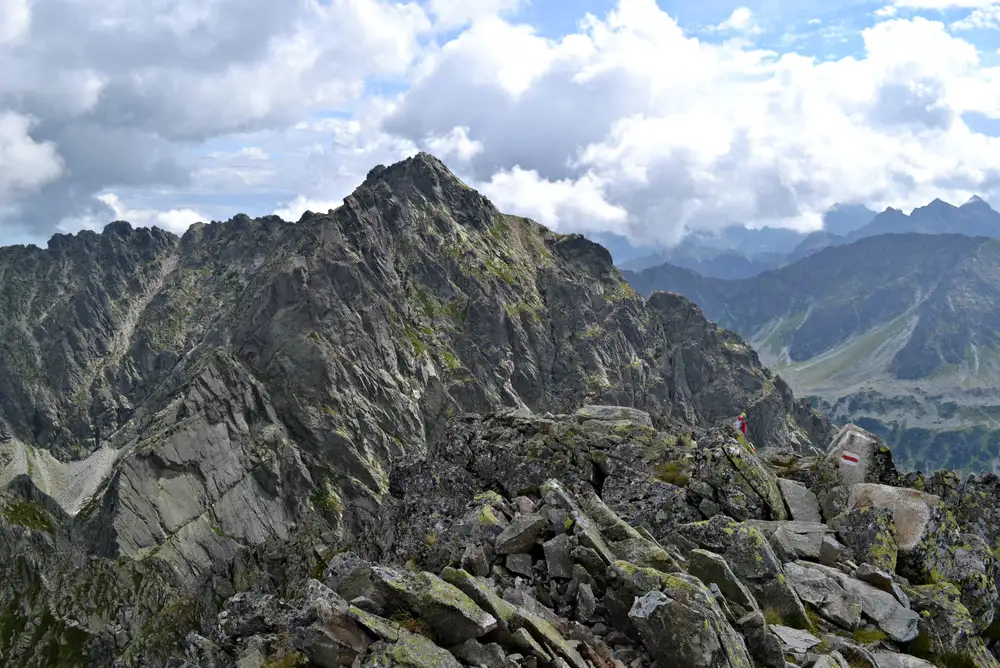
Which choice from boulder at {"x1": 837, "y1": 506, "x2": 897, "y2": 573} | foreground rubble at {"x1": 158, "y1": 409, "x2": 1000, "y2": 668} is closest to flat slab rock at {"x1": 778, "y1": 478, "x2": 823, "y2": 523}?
foreground rubble at {"x1": 158, "y1": 409, "x2": 1000, "y2": 668}

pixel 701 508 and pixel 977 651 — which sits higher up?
pixel 701 508

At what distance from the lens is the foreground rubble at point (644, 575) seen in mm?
17422

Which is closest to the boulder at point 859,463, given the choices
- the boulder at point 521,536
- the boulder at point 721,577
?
the boulder at point 721,577

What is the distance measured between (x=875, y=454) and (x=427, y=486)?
907 inches

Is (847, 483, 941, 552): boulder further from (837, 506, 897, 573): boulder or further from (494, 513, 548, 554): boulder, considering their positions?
(494, 513, 548, 554): boulder

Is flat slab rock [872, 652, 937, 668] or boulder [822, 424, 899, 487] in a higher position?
boulder [822, 424, 899, 487]

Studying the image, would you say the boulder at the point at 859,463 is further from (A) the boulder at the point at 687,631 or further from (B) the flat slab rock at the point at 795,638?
(A) the boulder at the point at 687,631

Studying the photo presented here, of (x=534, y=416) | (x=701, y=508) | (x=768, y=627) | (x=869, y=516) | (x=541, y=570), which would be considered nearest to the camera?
(x=768, y=627)

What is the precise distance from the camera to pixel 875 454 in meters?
34.9

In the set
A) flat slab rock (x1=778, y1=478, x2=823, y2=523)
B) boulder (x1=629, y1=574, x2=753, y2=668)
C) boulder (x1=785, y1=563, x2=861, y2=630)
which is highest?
boulder (x1=629, y1=574, x2=753, y2=668)

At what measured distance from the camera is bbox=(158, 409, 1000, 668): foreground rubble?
57.2 feet

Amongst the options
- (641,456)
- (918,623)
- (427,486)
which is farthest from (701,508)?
(427,486)

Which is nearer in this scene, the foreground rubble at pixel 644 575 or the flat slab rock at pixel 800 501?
the foreground rubble at pixel 644 575

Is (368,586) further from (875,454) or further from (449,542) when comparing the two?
(875,454)
